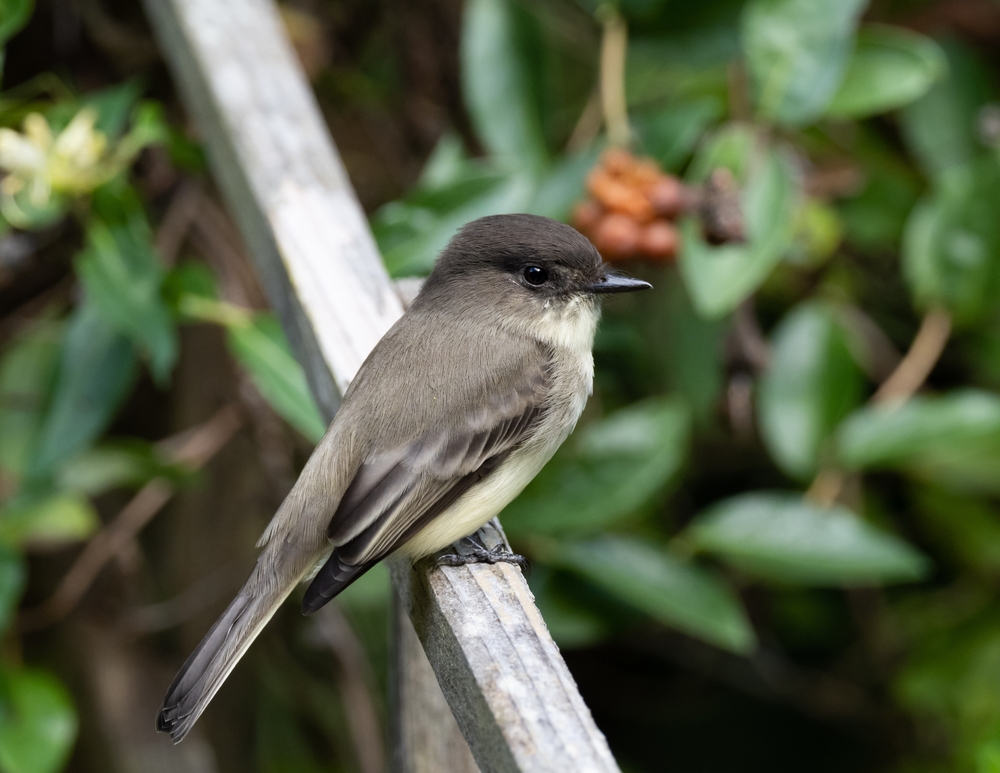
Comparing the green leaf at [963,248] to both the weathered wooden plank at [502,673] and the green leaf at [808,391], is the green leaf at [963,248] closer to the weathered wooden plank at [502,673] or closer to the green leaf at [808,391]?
the green leaf at [808,391]

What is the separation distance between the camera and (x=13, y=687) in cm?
262

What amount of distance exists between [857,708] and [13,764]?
2.32 m

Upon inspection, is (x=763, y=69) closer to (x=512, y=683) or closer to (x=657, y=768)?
(x=512, y=683)

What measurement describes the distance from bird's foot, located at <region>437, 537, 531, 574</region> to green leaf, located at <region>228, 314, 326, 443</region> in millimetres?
544

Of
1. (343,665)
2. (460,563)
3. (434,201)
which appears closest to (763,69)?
(434,201)

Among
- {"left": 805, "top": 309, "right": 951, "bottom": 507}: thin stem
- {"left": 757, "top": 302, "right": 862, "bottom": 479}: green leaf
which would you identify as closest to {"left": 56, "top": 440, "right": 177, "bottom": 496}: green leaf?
{"left": 757, "top": 302, "right": 862, "bottom": 479}: green leaf

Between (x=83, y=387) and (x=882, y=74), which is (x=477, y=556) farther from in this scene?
(x=882, y=74)

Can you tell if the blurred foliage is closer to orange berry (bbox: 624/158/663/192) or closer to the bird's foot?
orange berry (bbox: 624/158/663/192)

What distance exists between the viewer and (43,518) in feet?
8.69

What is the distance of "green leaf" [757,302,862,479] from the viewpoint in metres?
2.75

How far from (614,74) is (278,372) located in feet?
3.45

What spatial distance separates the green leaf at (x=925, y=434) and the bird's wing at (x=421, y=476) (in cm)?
92

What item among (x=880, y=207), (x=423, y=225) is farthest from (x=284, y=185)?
(x=880, y=207)

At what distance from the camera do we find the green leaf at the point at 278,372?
229 cm
